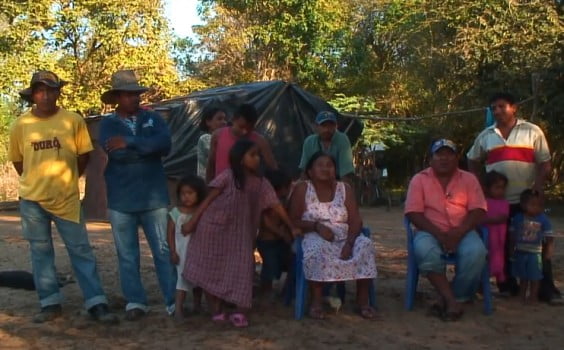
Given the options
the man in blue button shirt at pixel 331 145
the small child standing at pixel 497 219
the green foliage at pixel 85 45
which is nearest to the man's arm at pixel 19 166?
the man in blue button shirt at pixel 331 145

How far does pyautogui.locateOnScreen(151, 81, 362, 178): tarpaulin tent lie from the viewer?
12734 mm

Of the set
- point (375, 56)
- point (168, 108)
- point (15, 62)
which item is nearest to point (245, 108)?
point (168, 108)

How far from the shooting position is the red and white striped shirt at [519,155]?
604 cm

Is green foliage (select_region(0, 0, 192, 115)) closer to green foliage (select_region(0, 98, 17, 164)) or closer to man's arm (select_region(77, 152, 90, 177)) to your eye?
green foliage (select_region(0, 98, 17, 164))

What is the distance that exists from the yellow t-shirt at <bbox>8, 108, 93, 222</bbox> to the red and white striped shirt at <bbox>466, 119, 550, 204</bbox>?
10.7 ft

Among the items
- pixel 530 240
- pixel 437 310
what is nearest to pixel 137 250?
pixel 437 310

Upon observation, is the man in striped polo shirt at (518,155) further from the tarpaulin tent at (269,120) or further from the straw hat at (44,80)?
the tarpaulin tent at (269,120)

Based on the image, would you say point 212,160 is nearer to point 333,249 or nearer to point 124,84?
point 124,84

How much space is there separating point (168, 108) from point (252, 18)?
1521 centimetres

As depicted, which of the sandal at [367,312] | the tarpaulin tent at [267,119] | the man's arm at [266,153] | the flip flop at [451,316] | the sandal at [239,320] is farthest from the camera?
the tarpaulin tent at [267,119]

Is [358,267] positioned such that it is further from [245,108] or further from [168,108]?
[168,108]

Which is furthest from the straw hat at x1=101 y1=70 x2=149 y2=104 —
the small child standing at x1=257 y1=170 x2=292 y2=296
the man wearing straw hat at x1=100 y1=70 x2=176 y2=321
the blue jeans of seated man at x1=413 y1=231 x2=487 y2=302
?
the blue jeans of seated man at x1=413 y1=231 x2=487 y2=302

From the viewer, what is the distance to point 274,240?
5.96 metres

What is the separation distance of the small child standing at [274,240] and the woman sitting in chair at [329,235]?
177mm
